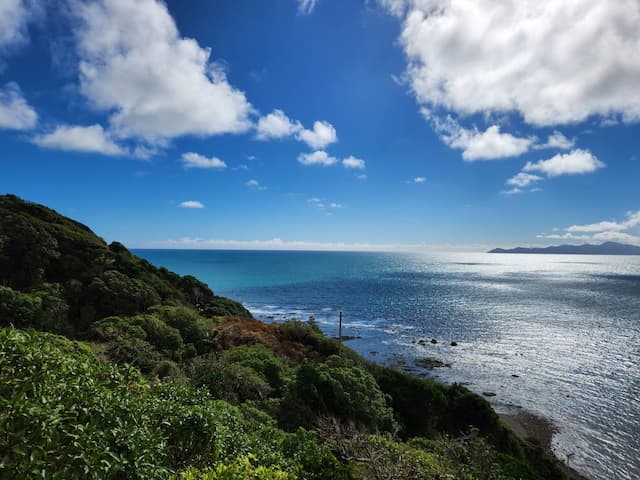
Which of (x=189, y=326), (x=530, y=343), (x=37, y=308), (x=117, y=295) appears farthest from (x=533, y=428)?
(x=37, y=308)

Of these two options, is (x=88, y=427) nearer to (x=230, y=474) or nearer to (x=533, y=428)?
(x=230, y=474)

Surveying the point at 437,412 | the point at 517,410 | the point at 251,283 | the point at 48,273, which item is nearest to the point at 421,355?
the point at 517,410

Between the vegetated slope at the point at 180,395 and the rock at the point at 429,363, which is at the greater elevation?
the vegetated slope at the point at 180,395

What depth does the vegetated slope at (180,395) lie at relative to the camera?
4523mm

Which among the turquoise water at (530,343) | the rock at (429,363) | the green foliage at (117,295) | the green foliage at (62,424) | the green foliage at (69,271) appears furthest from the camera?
the rock at (429,363)

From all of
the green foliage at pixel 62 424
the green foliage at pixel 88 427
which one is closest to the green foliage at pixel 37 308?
the green foliage at pixel 88 427

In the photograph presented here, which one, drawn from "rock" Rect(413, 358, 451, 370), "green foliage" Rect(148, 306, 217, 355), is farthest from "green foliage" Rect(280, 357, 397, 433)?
"rock" Rect(413, 358, 451, 370)

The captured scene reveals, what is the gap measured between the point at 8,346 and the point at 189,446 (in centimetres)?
360

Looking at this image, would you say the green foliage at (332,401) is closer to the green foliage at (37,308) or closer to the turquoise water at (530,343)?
the turquoise water at (530,343)

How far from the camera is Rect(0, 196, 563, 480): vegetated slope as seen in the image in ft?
14.8

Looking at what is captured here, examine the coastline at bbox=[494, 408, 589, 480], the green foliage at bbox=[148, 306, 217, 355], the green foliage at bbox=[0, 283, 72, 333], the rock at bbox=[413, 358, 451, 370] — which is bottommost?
the coastline at bbox=[494, 408, 589, 480]

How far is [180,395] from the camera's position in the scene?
785 centimetres

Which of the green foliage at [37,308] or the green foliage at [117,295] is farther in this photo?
the green foliage at [117,295]

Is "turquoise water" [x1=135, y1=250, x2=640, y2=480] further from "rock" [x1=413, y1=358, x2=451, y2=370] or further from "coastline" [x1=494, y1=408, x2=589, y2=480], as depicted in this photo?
"rock" [x1=413, y1=358, x2=451, y2=370]
